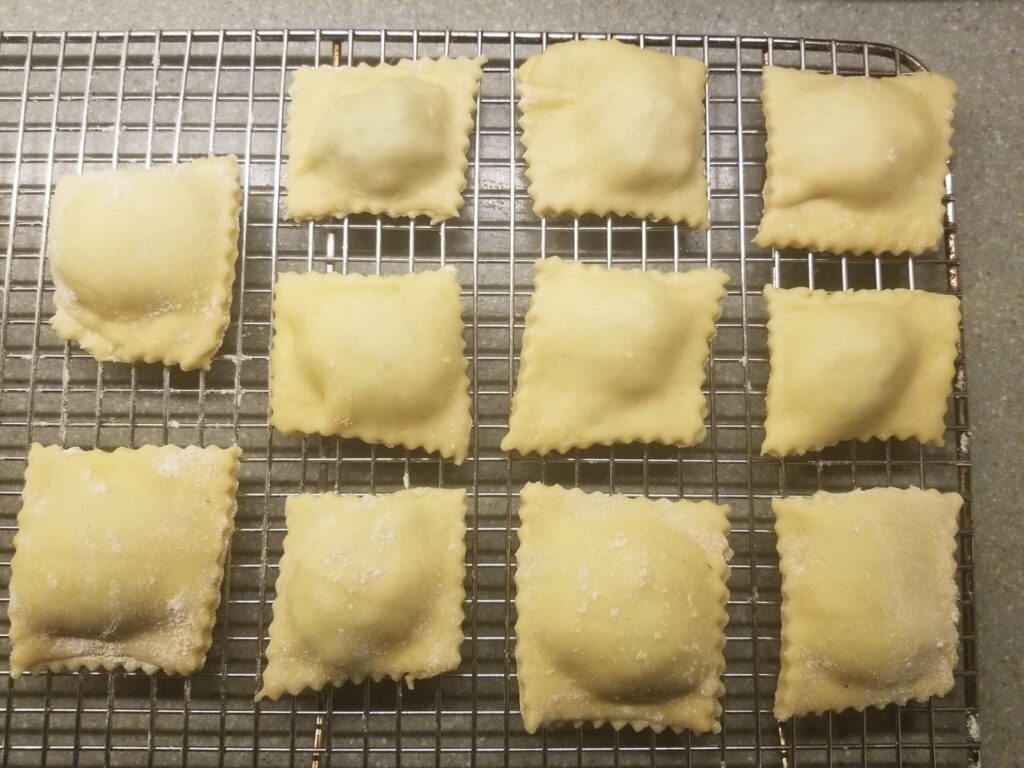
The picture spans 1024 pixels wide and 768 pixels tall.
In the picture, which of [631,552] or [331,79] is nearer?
[631,552]

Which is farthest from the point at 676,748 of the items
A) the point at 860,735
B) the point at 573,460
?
the point at 573,460

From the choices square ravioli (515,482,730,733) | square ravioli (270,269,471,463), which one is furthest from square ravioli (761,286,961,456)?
square ravioli (270,269,471,463)

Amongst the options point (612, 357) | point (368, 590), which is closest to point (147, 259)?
point (368, 590)

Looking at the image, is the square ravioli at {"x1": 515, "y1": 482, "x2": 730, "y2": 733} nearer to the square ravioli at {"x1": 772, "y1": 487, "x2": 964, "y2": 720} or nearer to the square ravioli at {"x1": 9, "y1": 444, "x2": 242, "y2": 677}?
the square ravioli at {"x1": 772, "y1": 487, "x2": 964, "y2": 720}

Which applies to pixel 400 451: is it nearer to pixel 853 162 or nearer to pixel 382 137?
pixel 382 137

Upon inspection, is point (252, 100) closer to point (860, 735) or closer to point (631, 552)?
point (631, 552)

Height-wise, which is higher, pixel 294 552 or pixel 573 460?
pixel 573 460

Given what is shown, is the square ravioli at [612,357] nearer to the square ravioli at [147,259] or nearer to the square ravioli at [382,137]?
the square ravioli at [382,137]
